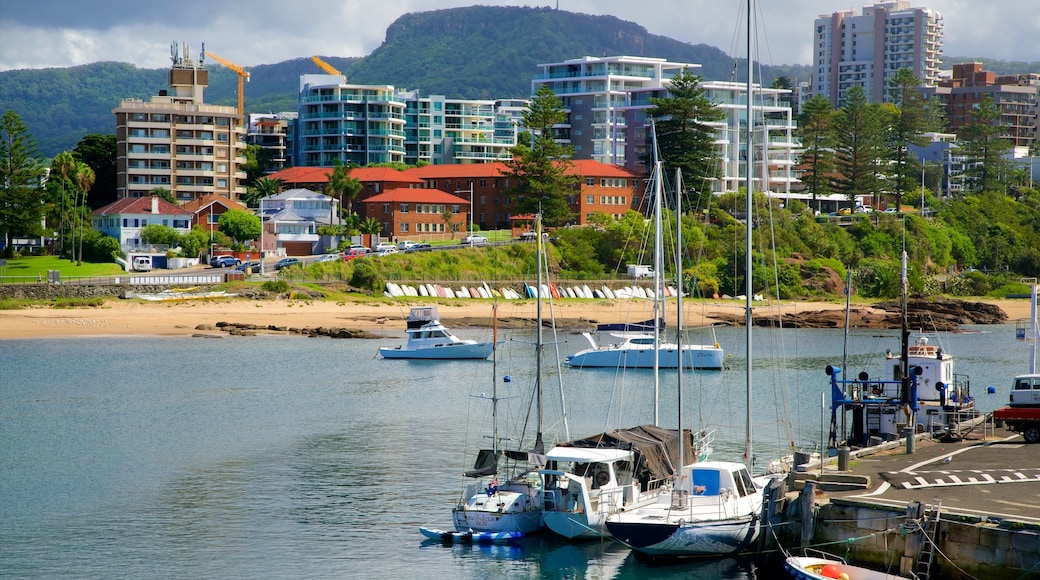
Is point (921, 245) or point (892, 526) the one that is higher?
point (921, 245)

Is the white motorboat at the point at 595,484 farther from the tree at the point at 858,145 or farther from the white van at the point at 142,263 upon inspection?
the tree at the point at 858,145

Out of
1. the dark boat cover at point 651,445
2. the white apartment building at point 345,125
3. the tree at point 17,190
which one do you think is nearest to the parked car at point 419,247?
the tree at point 17,190

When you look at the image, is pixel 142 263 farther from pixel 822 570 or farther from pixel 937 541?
pixel 937 541

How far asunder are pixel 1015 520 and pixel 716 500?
6877 millimetres

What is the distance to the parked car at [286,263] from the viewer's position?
315 feet

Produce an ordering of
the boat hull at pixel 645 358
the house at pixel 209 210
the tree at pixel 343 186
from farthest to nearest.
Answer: the tree at pixel 343 186
the house at pixel 209 210
the boat hull at pixel 645 358

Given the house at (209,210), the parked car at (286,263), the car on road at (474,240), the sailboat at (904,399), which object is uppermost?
the house at (209,210)

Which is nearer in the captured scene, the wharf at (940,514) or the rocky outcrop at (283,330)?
the wharf at (940,514)

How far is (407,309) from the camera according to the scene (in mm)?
89125

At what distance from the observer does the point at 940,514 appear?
76.6 ft

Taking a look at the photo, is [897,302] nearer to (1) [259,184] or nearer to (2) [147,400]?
(2) [147,400]

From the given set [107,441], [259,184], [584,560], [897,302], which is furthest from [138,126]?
[584,560]

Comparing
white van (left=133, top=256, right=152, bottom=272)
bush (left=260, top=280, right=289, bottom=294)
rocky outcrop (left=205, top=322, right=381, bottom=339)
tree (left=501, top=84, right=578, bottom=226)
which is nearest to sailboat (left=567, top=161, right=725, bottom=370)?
rocky outcrop (left=205, top=322, right=381, bottom=339)

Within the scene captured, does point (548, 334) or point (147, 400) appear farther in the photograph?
point (548, 334)
